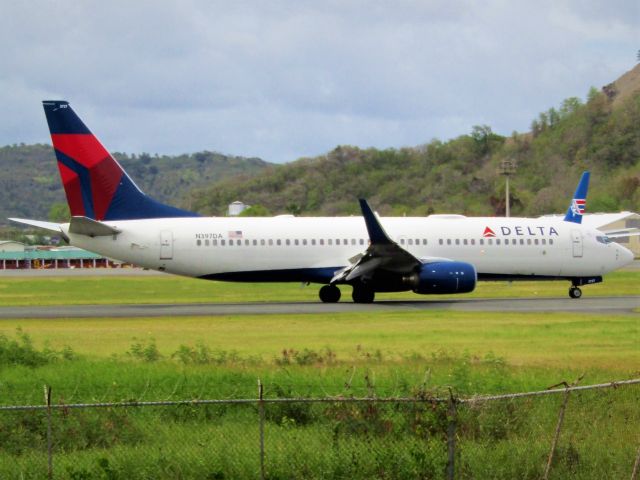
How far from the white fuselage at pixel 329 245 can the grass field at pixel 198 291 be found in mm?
2530

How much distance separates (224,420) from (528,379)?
5.83 meters

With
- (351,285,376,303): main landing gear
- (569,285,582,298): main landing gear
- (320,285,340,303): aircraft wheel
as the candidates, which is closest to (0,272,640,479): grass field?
(351,285,376,303): main landing gear

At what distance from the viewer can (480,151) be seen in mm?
147875

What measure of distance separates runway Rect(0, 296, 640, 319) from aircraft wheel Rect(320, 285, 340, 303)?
2.01 feet

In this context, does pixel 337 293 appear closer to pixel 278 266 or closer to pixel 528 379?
pixel 278 266

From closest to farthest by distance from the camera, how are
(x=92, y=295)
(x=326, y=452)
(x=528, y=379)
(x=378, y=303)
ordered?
(x=326, y=452) < (x=528, y=379) < (x=378, y=303) < (x=92, y=295)

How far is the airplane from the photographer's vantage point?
37.4 m

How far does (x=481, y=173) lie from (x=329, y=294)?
3971 inches

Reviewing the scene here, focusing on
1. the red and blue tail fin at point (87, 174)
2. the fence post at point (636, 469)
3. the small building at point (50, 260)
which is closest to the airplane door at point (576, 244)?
the red and blue tail fin at point (87, 174)

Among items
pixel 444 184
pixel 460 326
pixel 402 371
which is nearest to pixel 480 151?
pixel 444 184

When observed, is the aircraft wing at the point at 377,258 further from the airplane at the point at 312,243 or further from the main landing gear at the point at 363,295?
the main landing gear at the point at 363,295

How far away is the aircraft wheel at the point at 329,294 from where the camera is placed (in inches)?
1585

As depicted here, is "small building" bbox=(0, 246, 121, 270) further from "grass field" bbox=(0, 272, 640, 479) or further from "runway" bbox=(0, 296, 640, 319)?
"grass field" bbox=(0, 272, 640, 479)

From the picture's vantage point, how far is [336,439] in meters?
13.9
